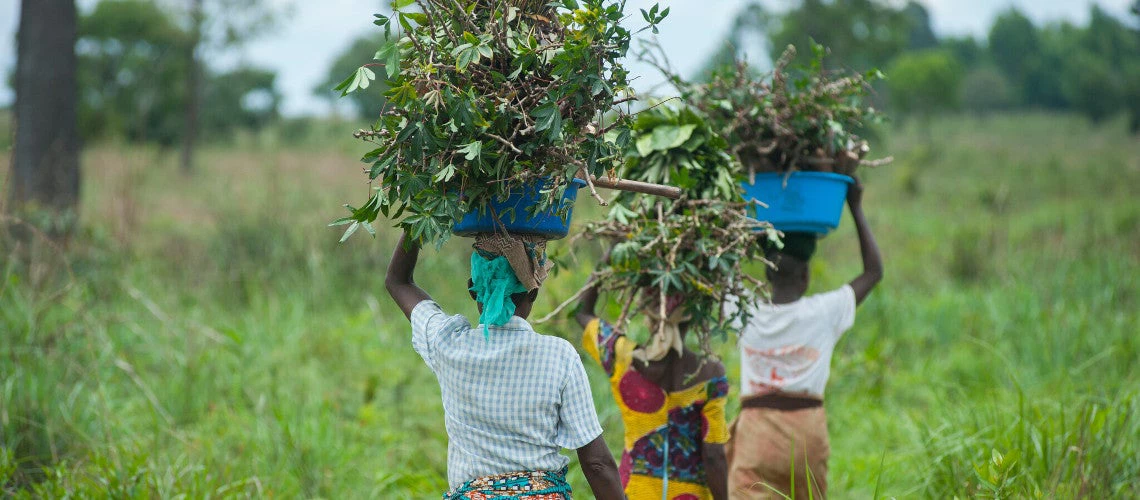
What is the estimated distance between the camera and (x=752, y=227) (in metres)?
3.01

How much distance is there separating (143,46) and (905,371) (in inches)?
979

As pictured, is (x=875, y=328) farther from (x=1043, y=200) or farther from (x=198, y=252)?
(x=1043, y=200)

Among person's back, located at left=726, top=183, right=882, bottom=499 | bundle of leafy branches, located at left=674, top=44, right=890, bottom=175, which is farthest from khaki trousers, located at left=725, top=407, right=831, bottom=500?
bundle of leafy branches, located at left=674, top=44, right=890, bottom=175

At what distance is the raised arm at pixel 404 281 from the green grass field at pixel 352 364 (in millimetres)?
826

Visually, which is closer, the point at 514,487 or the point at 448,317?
the point at 514,487

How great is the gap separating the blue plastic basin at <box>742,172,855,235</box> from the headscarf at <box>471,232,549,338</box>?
50.7 inches

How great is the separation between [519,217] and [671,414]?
3.71ft

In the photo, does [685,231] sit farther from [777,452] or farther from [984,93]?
[984,93]

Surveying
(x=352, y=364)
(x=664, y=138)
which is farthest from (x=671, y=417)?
(x=352, y=364)

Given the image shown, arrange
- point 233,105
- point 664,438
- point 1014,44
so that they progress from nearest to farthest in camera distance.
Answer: point 664,438 < point 233,105 < point 1014,44

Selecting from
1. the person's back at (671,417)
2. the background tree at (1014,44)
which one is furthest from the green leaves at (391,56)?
the background tree at (1014,44)

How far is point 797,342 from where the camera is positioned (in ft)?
→ 11.2

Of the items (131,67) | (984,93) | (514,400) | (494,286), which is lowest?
(514,400)

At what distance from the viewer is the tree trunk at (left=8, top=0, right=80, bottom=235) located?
8.27 meters
